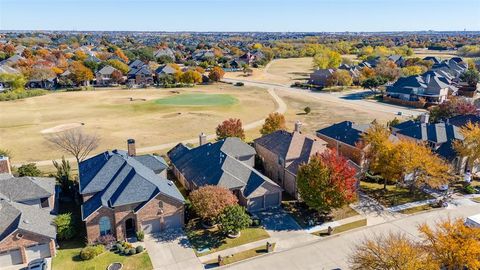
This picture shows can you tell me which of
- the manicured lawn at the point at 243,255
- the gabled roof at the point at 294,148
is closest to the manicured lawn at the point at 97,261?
the manicured lawn at the point at 243,255

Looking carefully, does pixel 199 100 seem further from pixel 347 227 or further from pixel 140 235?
pixel 347 227

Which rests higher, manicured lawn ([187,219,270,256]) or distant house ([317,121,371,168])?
distant house ([317,121,371,168])

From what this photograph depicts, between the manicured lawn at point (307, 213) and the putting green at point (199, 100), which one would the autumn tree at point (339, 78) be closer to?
the putting green at point (199, 100)

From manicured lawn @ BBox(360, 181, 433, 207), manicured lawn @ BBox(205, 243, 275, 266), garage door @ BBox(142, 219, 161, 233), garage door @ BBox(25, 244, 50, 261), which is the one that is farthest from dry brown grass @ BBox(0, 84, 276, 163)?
manicured lawn @ BBox(205, 243, 275, 266)

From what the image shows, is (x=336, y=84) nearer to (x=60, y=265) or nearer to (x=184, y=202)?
(x=184, y=202)

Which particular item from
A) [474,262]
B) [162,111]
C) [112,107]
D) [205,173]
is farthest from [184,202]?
[112,107]

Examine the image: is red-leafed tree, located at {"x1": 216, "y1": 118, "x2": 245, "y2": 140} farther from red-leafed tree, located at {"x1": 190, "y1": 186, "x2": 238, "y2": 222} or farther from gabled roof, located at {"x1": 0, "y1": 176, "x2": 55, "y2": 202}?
gabled roof, located at {"x1": 0, "y1": 176, "x2": 55, "y2": 202}
